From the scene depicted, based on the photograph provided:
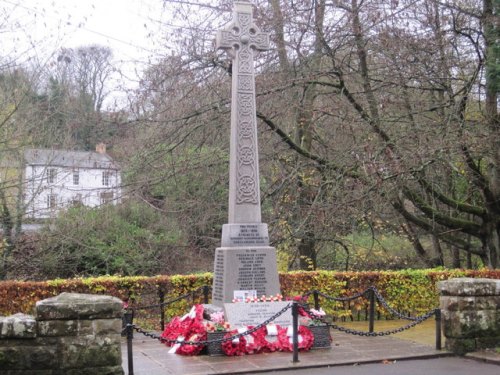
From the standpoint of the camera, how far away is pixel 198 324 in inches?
359

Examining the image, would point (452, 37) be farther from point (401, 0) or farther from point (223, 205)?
point (223, 205)

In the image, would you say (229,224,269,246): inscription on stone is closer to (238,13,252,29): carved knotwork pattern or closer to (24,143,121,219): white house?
(238,13,252,29): carved knotwork pattern

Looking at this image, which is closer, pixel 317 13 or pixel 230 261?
pixel 230 261

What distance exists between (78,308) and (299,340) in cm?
364

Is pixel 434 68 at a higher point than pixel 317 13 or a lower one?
lower

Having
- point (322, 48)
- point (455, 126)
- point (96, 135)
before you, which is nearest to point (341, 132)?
point (322, 48)

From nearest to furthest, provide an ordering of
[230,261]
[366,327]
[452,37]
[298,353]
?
1. [298,353]
2. [230,261]
3. [366,327]
4. [452,37]

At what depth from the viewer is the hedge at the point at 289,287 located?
1230 cm

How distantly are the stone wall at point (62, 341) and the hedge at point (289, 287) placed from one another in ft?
18.3

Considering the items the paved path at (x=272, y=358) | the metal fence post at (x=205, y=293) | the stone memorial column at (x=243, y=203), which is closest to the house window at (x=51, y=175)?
the metal fence post at (x=205, y=293)

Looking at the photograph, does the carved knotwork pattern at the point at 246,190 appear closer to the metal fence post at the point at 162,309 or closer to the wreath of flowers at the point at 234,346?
the wreath of flowers at the point at 234,346

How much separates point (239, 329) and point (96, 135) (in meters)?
8.21

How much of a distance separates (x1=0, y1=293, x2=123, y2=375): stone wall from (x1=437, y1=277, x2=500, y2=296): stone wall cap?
5104 millimetres

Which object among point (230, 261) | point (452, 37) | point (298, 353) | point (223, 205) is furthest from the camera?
point (223, 205)
